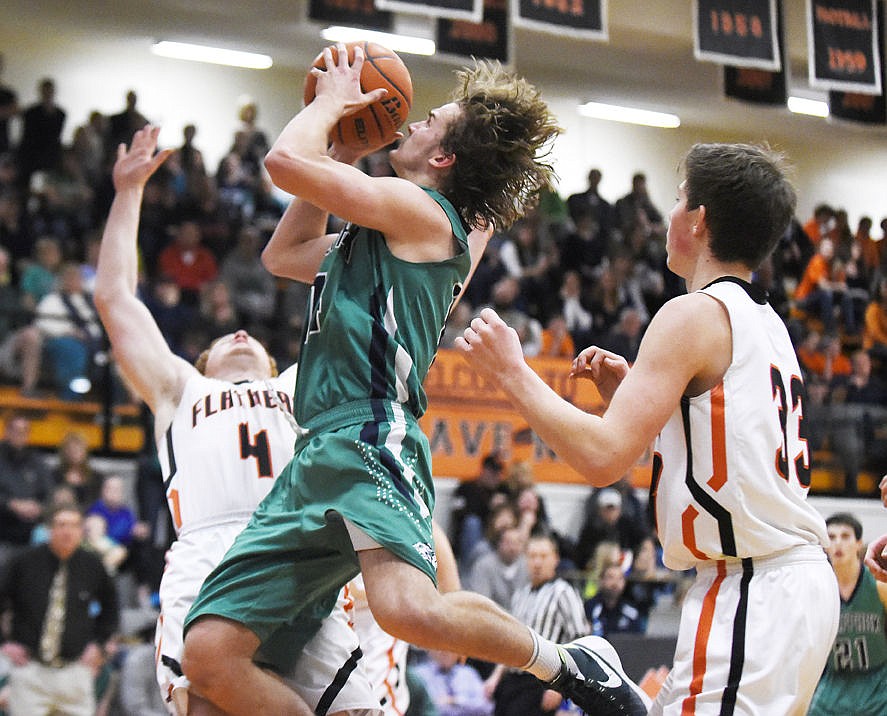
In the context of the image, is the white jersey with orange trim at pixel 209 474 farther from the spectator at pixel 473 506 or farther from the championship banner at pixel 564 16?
the championship banner at pixel 564 16

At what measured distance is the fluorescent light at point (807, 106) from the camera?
16766 millimetres

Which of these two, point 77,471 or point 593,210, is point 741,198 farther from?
point 593,210

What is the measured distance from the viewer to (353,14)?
1086cm

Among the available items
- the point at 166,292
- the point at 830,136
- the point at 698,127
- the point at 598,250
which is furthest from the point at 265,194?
the point at 830,136

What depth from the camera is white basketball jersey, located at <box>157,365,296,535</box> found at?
436 centimetres

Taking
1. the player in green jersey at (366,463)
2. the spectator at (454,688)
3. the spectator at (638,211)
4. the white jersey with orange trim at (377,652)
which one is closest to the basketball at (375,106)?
the player in green jersey at (366,463)

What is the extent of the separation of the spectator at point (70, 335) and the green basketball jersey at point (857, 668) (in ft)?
21.3

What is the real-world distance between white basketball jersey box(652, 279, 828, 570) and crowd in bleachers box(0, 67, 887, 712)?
241 inches

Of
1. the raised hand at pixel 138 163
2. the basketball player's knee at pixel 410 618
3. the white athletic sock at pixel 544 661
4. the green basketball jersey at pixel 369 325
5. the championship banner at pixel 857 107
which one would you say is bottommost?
the white athletic sock at pixel 544 661

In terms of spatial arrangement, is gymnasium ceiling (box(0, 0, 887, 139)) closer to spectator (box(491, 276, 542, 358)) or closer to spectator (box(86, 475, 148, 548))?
spectator (box(491, 276, 542, 358))

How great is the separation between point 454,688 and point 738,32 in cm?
665

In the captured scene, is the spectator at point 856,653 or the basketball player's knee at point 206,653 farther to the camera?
the spectator at point 856,653

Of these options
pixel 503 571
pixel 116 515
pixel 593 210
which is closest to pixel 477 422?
pixel 503 571

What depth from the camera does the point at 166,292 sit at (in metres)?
10.8
